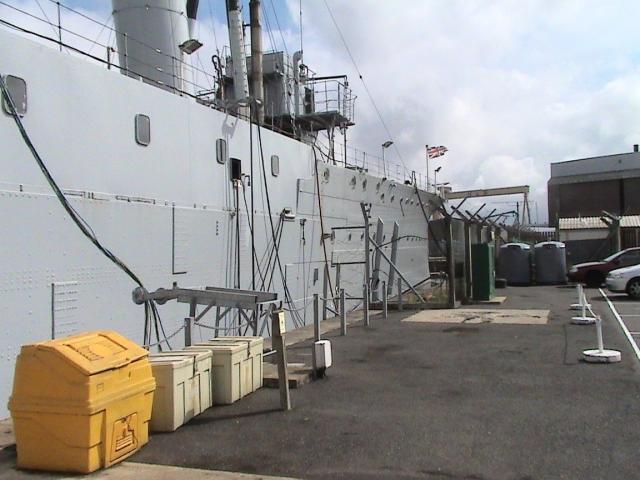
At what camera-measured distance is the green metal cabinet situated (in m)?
17.2

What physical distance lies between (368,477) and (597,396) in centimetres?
340

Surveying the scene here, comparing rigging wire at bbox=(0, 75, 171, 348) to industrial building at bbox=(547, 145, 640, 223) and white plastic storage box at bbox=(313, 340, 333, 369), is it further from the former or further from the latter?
industrial building at bbox=(547, 145, 640, 223)

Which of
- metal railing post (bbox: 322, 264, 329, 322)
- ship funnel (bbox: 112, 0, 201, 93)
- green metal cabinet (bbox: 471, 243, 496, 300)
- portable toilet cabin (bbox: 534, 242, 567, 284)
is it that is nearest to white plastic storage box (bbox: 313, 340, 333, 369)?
ship funnel (bbox: 112, 0, 201, 93)

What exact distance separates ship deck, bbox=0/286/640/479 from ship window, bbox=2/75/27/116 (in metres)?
3.76

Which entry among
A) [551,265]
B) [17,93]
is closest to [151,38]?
[17,93]

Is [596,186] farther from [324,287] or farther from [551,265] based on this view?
[324,287]

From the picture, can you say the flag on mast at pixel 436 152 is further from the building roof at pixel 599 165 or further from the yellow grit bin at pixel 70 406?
the building roof at pixel 599 165

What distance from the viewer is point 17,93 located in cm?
683

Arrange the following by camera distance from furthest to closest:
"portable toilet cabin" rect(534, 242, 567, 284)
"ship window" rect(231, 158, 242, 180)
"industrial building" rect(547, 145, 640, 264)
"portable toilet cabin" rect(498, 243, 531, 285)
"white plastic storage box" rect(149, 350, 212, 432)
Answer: "industrial building" rect(547, 145, 640, 264) → "portable toilet cabin" rect(498, 243, 531, 285) → "portable toilet cabin" rect(534, 242, 567, 284) → "ship window" rect(231, 158, 242, 180) → "white plastic storage box" rect(149, 350, 212, 432)

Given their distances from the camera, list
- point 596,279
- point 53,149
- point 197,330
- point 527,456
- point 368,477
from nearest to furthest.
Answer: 1. point 368,477
2. point 527,456
3. point 53,149
4. point 197,330
5. point 596,279

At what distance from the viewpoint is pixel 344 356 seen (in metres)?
9.41

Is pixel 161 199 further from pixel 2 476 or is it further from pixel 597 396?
pixel 597 396

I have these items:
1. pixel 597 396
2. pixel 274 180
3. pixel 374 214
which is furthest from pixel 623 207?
pixel 597 396

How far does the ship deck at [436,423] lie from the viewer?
464cm
